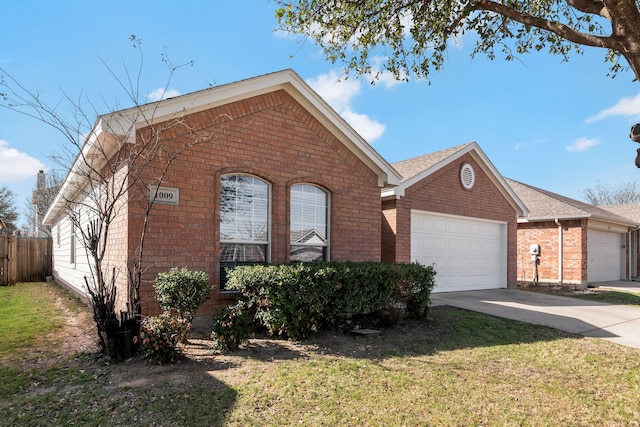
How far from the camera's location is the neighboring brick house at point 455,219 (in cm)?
1176

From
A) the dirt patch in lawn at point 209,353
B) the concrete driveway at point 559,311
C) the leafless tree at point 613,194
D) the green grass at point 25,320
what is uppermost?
the leafless tree at point 613,194

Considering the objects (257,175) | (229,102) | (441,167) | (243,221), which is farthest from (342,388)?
(441,167)

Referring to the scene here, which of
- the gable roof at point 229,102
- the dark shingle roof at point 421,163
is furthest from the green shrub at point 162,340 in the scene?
the dark shingle roof at point 421,163

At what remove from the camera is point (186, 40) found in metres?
6.99

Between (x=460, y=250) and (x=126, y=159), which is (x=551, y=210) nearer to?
(x=460, y=250)

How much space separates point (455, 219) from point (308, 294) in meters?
9.05

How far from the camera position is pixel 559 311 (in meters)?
10.2

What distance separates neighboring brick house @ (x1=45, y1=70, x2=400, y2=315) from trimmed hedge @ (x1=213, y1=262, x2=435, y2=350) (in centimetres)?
106

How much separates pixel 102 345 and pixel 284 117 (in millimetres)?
5463

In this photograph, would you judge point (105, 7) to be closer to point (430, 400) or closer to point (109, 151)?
point (109, 151)

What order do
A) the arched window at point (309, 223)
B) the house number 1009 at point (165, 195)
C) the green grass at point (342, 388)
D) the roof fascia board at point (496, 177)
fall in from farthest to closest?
the roof fascia board at point (496, 177), the arched window at point (309, 223), the house number 1009 at point (165, 195), the green grass at point (342, 388)

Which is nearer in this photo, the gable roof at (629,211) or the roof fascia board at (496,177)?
the roof fascia board at (496,177)

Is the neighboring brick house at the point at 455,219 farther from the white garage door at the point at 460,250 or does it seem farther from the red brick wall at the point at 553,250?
the red brick wall at the point at 553,250

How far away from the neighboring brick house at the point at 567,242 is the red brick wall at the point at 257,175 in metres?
11.9
